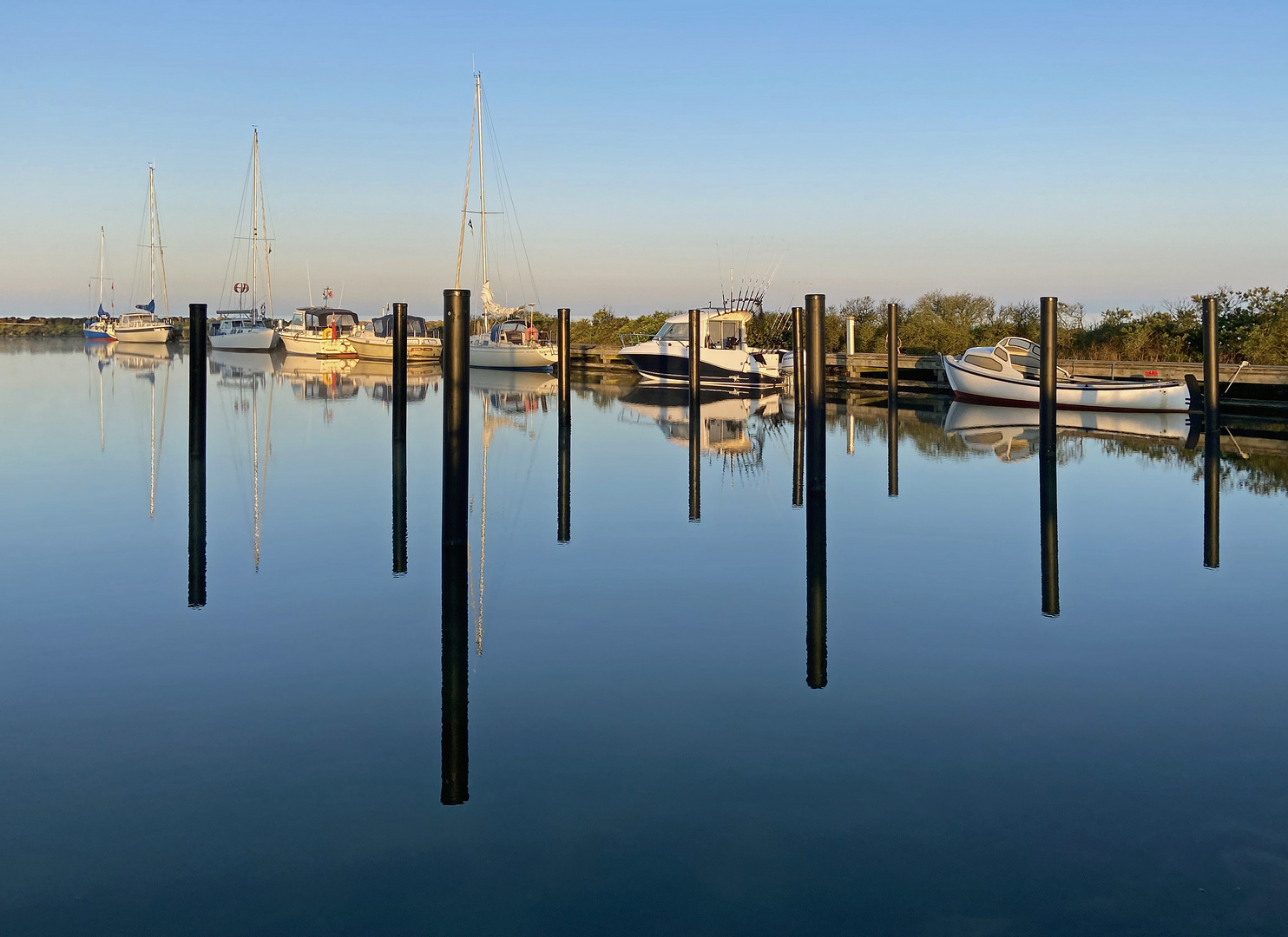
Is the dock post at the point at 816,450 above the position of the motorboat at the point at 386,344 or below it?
below

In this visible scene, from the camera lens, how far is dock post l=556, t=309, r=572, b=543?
13931 millimetres

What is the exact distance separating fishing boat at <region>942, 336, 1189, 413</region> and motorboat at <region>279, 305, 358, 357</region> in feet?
117

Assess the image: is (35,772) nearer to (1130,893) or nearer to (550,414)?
(1130,893)

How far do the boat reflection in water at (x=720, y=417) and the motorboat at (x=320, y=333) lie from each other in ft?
78.3

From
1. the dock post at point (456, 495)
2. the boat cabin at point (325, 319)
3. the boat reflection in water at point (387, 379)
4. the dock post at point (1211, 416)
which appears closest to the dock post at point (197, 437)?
the dock post at point (456, 495)

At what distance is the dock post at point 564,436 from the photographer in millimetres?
13931

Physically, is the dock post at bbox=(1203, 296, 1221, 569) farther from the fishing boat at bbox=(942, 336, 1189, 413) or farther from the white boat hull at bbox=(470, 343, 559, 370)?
the white boat hull at bbox=(470, 343, 559, 370)

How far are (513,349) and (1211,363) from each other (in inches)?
1297

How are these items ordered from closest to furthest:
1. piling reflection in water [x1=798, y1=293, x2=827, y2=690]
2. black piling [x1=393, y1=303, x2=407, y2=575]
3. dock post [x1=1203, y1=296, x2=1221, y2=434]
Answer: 1. piling reflection in water [x1=798, y1=293, x2=827, y2=690]
2. black piling [x1=393, y1=303, x2=407, y2=575]
3. dock post [x1=1203, y1=296, x2=1221, y2=434]

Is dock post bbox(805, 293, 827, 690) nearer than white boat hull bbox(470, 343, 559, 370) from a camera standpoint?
Yes

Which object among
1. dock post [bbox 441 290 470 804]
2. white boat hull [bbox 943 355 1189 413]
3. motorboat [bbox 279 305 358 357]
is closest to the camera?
dock post [bbox 441 290 470 804]

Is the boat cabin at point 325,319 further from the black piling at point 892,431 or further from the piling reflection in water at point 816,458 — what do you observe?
the piling reflection in water at point 816,458

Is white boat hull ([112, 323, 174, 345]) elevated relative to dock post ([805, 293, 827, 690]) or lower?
elevated

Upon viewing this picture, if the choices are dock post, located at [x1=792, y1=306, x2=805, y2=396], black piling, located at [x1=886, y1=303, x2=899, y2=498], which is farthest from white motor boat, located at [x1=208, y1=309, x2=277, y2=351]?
black piling, located at [x1=886, y1=303, x2=899, y2=498]
